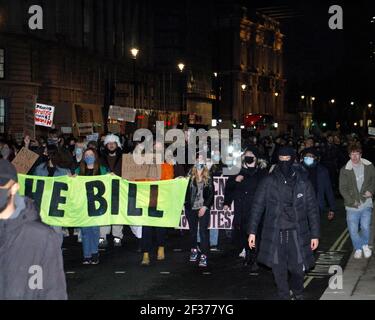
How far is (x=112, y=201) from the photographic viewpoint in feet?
43.2

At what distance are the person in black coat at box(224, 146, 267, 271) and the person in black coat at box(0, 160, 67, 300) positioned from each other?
24.4ft

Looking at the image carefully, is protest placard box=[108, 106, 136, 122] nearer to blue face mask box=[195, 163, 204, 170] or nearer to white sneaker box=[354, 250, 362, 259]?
blue face mask box=[195, 163, 204, 170]

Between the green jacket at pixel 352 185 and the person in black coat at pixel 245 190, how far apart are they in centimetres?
149

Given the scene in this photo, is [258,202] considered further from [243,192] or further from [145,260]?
[145,260]

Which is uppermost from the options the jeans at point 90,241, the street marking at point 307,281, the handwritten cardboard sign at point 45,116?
the handwritten cardboard sign at point 45,116

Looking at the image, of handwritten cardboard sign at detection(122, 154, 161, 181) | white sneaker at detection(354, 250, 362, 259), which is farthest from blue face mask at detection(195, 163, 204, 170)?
white sneaker at detection(354, 250, 362, 259)

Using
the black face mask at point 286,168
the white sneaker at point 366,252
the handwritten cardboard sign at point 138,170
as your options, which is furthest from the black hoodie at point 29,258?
the white sneaker at point 366,252

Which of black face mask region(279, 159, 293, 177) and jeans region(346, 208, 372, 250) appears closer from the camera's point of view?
black face mask region(279, 159, 293, 177)

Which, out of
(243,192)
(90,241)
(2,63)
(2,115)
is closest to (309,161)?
(243,192)

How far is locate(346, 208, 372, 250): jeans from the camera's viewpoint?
13.3 metres

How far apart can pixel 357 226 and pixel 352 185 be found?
0.66 metres

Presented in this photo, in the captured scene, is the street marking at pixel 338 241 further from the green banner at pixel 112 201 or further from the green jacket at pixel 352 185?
the green banner at pixel 112 201

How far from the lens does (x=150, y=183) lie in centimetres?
1324

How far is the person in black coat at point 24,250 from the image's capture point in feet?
16.1
